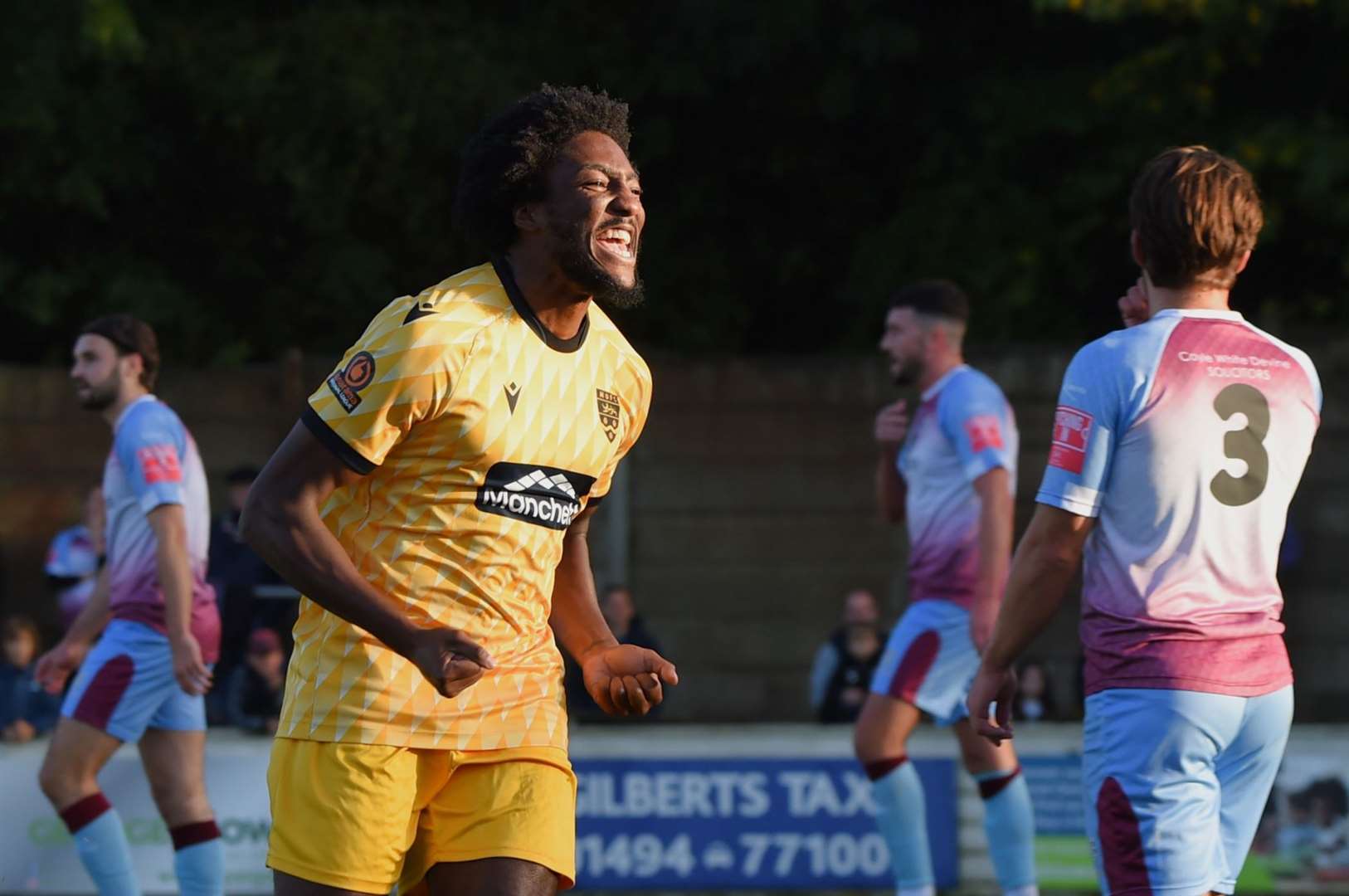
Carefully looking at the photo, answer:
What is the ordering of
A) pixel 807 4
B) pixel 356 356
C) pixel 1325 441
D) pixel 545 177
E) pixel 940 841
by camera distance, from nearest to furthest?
pixel 356 356
pixel 545 177
pixel 940 841
pixel 1325 441
pixel 807 4

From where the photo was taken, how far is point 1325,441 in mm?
12211

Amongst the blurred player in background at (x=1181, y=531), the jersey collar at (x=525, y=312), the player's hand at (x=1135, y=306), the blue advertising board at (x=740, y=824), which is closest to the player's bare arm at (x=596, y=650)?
the jersey collar at (x=525, y=312)

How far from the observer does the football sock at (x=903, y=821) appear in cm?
772

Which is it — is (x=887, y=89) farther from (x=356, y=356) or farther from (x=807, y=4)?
(x=356, y=356)

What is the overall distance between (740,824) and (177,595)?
3490mm

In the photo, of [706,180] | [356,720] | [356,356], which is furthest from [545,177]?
[706,180]

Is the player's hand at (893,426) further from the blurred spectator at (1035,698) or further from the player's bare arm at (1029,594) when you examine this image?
the blurred spectator at (1035,698)

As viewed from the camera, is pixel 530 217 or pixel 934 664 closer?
pixel 530 217

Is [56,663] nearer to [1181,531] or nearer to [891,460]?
[891,460]

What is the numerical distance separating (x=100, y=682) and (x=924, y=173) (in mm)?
8888

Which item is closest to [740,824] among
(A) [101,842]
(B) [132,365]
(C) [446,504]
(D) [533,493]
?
(A) [101,842]

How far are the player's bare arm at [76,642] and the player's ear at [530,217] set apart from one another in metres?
3.73

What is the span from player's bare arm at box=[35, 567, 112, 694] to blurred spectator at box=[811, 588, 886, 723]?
4.62m

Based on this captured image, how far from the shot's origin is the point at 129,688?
723cm
